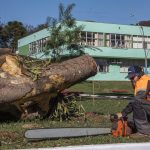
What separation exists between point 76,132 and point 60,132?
0.34 meters

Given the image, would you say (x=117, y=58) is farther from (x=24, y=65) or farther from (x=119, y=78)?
(x=24, y=65)

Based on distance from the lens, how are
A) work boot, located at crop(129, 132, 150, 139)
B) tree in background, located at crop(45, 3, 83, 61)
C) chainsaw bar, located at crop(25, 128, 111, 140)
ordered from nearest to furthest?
chainsaw bar, located at crop(25, 128, 111, 140), work boot, located at crop(129, 132, 150, 139), tree in background, located at crop(45, 3, 83, 61)

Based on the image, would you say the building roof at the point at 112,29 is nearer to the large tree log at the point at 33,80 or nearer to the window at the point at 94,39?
the window at the point at 94,39

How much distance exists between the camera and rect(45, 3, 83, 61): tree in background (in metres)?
31.2

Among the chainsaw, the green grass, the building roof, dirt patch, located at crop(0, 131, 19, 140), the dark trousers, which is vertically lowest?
the green grass

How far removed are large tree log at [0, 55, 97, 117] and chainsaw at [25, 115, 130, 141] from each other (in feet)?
6.89

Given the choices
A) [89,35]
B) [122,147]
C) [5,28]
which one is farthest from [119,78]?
[122,147]

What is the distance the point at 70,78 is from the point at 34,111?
111cm

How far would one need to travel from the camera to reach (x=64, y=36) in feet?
102

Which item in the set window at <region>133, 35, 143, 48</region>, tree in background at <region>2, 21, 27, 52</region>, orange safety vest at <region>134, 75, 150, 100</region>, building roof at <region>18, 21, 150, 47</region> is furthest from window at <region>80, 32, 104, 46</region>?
orange safety vest at <region>134, 75, 150, 100</region>

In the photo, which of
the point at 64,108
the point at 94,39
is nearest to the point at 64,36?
the point at 64,108

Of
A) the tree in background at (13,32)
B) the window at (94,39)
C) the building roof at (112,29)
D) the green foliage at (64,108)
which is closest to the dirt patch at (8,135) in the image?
the green foliage at (64,108)

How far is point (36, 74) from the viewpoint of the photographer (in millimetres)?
10578

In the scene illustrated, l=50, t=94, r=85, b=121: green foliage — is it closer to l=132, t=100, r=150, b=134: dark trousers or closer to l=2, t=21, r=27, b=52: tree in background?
l=132, t=100, r=150, b=134: dark trousers
